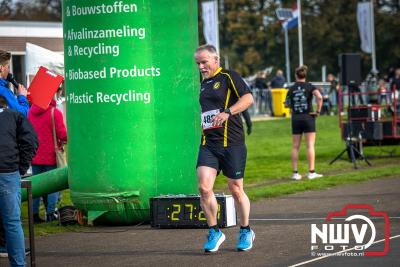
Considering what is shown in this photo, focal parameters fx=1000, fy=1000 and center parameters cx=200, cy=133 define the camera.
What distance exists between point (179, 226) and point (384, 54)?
6469cm

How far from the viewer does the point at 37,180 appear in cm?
1273

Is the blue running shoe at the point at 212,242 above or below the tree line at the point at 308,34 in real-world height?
below

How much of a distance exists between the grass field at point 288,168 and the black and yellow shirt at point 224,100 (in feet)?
10.8

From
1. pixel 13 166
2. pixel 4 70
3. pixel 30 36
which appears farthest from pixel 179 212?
pixel 30 36

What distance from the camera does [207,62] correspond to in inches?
388

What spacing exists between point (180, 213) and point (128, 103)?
1.52 metres

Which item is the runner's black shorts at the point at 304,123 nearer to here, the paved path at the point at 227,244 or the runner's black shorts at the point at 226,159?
the paved path at the point at 227,244

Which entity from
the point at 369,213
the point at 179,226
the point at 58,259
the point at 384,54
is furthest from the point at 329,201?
the point at 384,54

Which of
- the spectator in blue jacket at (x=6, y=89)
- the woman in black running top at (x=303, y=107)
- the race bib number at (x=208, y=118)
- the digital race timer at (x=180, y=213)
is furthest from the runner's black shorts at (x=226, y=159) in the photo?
the woman in black running top at (x=303, y=107)

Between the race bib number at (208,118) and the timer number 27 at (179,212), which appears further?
the timer number 27 at (179,212)

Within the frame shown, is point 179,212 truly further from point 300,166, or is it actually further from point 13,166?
point 300,166

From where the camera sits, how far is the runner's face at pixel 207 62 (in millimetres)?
9828

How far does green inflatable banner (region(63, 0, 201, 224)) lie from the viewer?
12.2 m

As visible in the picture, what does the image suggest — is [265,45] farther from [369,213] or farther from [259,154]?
[369,213]
